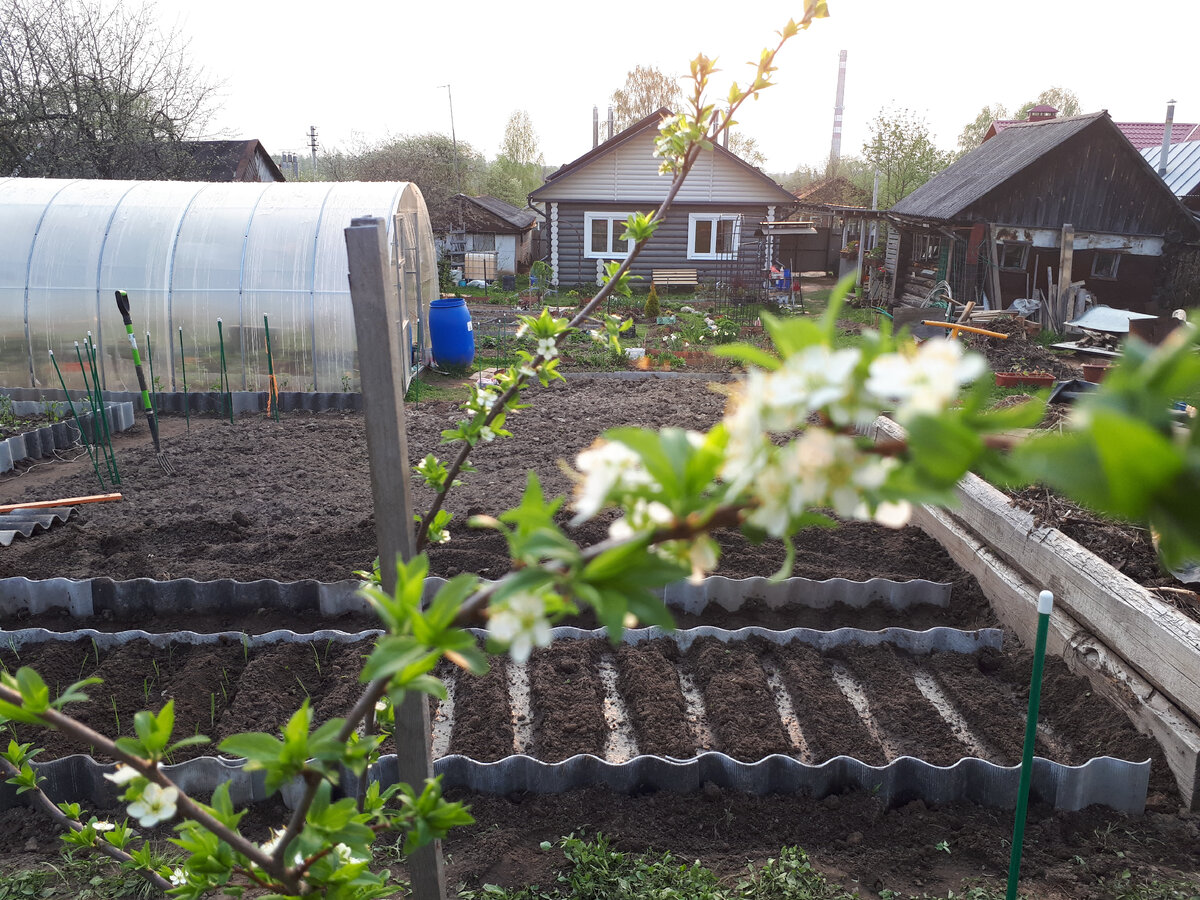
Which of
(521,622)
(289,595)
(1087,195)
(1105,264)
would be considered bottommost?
(289,595)

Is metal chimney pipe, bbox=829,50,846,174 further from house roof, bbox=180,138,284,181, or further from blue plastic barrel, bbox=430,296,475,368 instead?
blue plastic barrel, bbox=430,296,475,368

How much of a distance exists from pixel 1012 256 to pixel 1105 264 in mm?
1645

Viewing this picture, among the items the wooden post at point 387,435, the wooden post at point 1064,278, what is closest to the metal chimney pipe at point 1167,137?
the wooden post at point 1064,278

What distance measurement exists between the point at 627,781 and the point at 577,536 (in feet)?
8.10

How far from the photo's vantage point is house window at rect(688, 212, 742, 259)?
20203 millimetres

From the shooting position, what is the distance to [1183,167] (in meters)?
17.2

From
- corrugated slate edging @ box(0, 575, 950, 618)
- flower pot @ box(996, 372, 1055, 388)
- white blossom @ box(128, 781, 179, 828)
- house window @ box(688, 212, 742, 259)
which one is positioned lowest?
corrugated slate edging @ box(0, 575, 950, 618)

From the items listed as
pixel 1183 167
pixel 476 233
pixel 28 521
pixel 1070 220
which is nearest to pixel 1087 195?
pixel 1070 220

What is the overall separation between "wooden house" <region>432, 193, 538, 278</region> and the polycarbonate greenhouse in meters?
13.4

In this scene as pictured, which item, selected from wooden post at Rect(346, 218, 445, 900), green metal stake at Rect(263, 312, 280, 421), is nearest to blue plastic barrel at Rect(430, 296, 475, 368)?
green metal stake at Rect(263, 312, 280, 421)

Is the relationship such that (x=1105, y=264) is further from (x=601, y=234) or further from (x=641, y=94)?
(x=641, y=94)

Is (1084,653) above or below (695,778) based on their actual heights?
above

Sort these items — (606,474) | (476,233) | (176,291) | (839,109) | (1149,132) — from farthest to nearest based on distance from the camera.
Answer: (839,109)
(476,233)
(1149,132)
(176,291)
(606,474)

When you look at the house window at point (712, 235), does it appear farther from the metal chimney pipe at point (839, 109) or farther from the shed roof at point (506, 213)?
the metal chimney pipe at point (839, 109)
